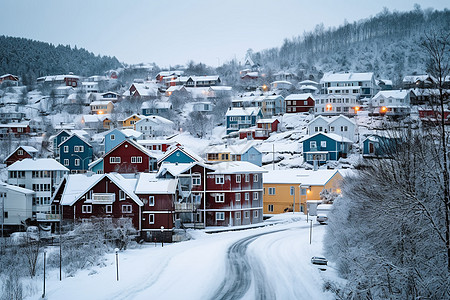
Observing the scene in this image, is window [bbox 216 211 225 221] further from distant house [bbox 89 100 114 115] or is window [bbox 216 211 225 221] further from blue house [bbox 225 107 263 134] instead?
distant house [bbox 89 100 114 115]

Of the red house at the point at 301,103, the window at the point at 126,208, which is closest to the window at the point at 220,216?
the window at the point at 126,208

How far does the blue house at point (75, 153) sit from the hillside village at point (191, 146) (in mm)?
157

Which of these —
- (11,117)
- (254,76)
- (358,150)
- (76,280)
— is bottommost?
(76,280)

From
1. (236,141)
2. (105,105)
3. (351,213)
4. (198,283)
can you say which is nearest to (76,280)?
(198,283)

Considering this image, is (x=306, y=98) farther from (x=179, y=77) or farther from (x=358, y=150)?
(x=179, y=77)

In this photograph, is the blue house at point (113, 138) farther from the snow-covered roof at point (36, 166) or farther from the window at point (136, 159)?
the snow-covered roof at point (36, 166)

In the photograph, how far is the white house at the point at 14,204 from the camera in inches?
2221

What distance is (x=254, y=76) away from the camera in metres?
158

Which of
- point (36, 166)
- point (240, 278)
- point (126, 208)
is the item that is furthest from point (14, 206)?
point (240, 278)

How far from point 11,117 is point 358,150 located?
304ft

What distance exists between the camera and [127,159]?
67375mm

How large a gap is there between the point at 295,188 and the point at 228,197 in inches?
441

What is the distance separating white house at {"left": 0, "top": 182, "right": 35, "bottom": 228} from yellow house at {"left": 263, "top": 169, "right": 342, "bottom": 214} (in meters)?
27.5

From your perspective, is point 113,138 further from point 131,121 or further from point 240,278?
point 240,278
